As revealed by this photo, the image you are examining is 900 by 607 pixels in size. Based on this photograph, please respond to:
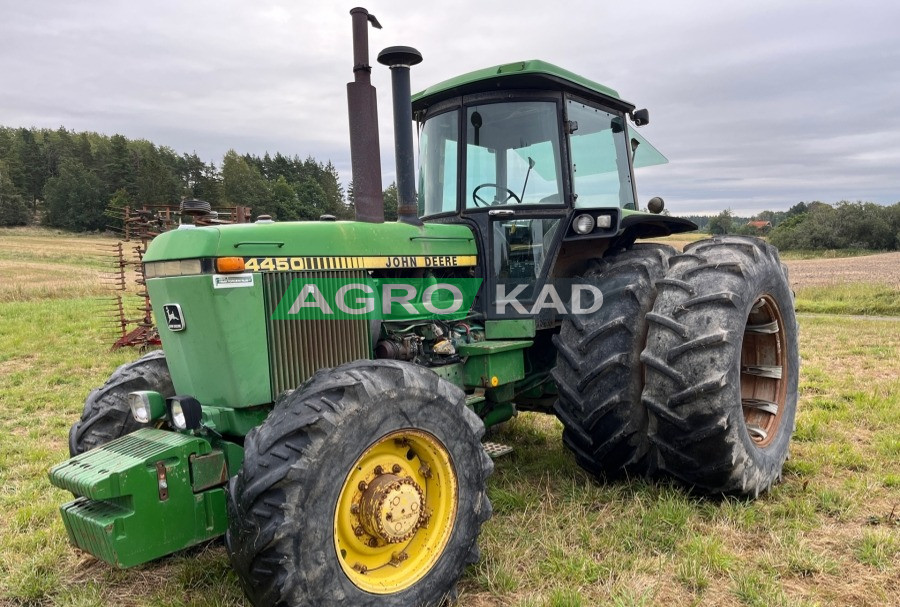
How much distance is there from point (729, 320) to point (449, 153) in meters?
2.06

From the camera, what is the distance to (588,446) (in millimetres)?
3789

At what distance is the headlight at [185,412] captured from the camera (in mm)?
2836

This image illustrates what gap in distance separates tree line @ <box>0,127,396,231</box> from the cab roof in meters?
24.4

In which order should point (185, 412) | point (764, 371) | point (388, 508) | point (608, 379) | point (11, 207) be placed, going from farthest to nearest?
point (11, 207)
point (764, 371)
point (608, 379)
point (185, 412)
point (388, 508)

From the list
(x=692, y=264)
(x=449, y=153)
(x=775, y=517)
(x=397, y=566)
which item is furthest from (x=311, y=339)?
(x=775, y=517)

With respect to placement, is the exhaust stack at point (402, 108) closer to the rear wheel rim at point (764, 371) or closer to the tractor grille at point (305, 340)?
the tractor grille at point (305, 340)

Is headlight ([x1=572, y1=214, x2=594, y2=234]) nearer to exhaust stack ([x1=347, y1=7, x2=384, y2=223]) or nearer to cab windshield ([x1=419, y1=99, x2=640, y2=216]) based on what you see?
cab windshield ([x1=419, y1=99, x2=640, y2=216])

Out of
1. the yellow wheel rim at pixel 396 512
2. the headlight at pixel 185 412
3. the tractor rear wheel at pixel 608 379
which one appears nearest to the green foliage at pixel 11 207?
the headlight at pixel 185 412

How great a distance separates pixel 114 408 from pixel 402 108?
2.31 metres

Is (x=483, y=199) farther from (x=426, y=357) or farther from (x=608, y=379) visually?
(x=608, y=379)

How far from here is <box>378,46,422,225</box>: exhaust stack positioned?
3.55 m

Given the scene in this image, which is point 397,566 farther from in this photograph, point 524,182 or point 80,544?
point 524,182

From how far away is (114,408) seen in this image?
11.6 ft

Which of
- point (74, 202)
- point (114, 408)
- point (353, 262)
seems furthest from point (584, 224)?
point (74, 202)
